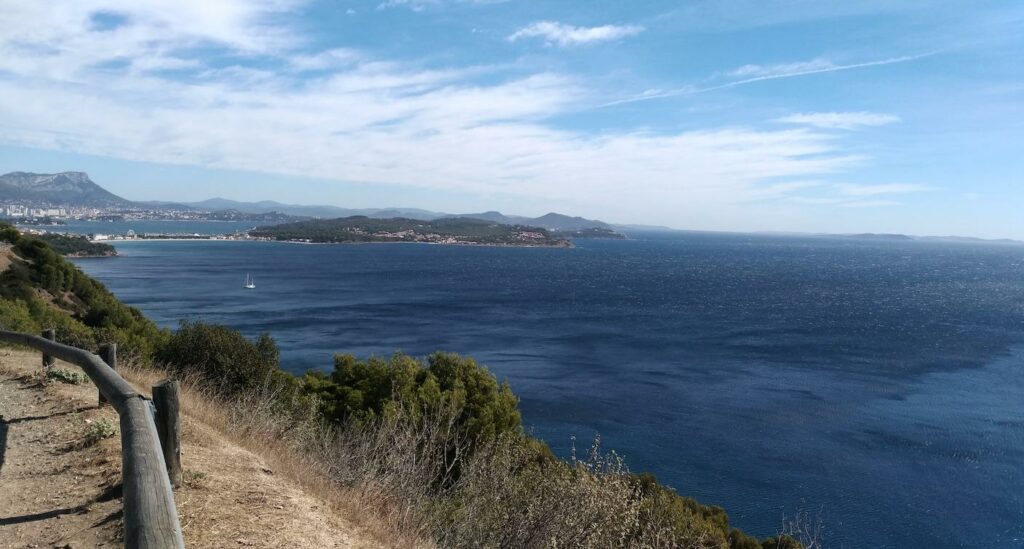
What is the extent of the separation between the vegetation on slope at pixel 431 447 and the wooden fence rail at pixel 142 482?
2.79 metres

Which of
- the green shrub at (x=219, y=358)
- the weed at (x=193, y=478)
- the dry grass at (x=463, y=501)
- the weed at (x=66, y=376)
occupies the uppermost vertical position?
the weed at (x=66, y=376)

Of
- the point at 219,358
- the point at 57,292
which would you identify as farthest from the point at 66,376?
the point at 57,292

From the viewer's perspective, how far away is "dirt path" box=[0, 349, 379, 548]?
467 cm

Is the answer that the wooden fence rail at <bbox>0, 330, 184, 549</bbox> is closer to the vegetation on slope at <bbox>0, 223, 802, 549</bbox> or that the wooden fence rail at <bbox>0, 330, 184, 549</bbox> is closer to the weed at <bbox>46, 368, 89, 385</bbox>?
the vegetation on slope at <bbox>0, 223, 802, 549</bbox>

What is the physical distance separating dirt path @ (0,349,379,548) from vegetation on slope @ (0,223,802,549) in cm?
89

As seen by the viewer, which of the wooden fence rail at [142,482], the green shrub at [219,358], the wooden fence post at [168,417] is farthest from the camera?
the green shrub at [219,358]

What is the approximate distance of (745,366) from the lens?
4456 cm

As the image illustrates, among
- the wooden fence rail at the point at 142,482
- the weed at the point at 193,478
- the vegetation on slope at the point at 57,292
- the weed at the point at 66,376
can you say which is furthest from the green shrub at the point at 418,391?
the wooden fence rail at the point at 142,482

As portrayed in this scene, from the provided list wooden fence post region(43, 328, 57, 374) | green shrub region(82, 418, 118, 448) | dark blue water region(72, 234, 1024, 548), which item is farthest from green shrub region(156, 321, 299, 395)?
dark blue water region(72, 234, 1024, 548)

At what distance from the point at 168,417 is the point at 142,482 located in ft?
7.33

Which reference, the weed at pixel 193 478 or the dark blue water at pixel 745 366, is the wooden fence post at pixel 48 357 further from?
the dark blue water at pixel 745 366

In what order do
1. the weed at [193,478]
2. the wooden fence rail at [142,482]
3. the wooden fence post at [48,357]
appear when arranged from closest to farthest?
the wooden fence rail at [142,482], the weed at [193,478], the wooden fence post at [48,357]

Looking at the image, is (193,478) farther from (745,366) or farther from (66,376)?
(745,366)

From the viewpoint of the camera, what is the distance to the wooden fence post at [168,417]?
15.8 feet
